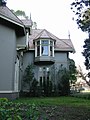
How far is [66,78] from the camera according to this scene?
27484 mm

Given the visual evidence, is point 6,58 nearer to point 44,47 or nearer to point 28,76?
point 28,76

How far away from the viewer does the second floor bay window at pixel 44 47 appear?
28675mm

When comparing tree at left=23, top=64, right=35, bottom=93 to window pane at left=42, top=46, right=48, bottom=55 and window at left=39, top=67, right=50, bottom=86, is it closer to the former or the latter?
window at left=39, top=67, right=50, bottom=86

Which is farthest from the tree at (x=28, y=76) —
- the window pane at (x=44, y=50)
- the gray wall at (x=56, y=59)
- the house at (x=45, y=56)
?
the window pane at (x=44, y=50)

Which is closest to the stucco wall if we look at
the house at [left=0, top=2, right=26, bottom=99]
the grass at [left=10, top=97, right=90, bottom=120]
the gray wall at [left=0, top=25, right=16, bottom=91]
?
the house at [left=0, top=2, right=26, bottom=99]

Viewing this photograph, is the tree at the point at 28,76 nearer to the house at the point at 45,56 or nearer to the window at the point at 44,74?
the house at the point at 45,56

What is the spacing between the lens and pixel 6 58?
17.4 m

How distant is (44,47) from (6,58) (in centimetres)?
1195

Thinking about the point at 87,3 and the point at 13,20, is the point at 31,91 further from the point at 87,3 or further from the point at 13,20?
the point at 87,3

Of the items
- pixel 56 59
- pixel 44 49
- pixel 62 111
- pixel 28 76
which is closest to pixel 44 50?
pixel 44 49

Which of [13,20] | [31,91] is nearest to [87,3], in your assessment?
[13,20]

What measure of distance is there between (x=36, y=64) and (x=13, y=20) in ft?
39.9

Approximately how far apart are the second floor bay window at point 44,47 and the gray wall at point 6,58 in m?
10.9

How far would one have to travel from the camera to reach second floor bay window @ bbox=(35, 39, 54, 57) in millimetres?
28675
